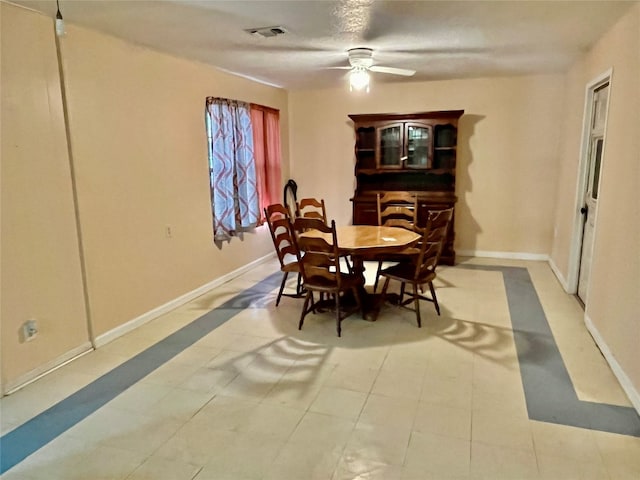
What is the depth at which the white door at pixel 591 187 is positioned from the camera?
3.82 meters

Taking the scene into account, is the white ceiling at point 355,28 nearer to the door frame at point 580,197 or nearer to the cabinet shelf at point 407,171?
the door frame at point 580,197


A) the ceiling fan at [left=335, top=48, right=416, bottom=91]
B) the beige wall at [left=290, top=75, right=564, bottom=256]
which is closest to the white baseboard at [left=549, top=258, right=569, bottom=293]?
the beige wall at [left=290, top=75, right=564, bottom=256]

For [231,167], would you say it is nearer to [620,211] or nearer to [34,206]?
[34,206]

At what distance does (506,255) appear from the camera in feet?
18.7

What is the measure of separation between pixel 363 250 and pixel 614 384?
5.90 feet

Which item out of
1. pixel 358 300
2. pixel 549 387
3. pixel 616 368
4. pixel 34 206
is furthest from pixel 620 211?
pixel 34 206

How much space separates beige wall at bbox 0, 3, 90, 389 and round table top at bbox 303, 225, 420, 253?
6.49 feet

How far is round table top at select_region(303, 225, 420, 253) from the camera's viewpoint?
11.1ft

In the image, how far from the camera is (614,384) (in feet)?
8.59

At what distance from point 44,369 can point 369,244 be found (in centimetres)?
243

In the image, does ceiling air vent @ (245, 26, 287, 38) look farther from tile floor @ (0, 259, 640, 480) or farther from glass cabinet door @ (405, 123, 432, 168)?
glass cabinet door @ (405, 123, 432, 168)

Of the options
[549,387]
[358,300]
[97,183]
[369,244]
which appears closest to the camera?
[549,387]

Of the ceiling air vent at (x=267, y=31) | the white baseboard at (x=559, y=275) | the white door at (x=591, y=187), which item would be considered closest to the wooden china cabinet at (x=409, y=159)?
the white baseboard at (x=559, y=275)

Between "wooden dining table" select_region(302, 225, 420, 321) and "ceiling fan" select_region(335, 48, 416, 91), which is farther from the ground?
"ceiling fan" select_region(335, 48, 416, 91)
